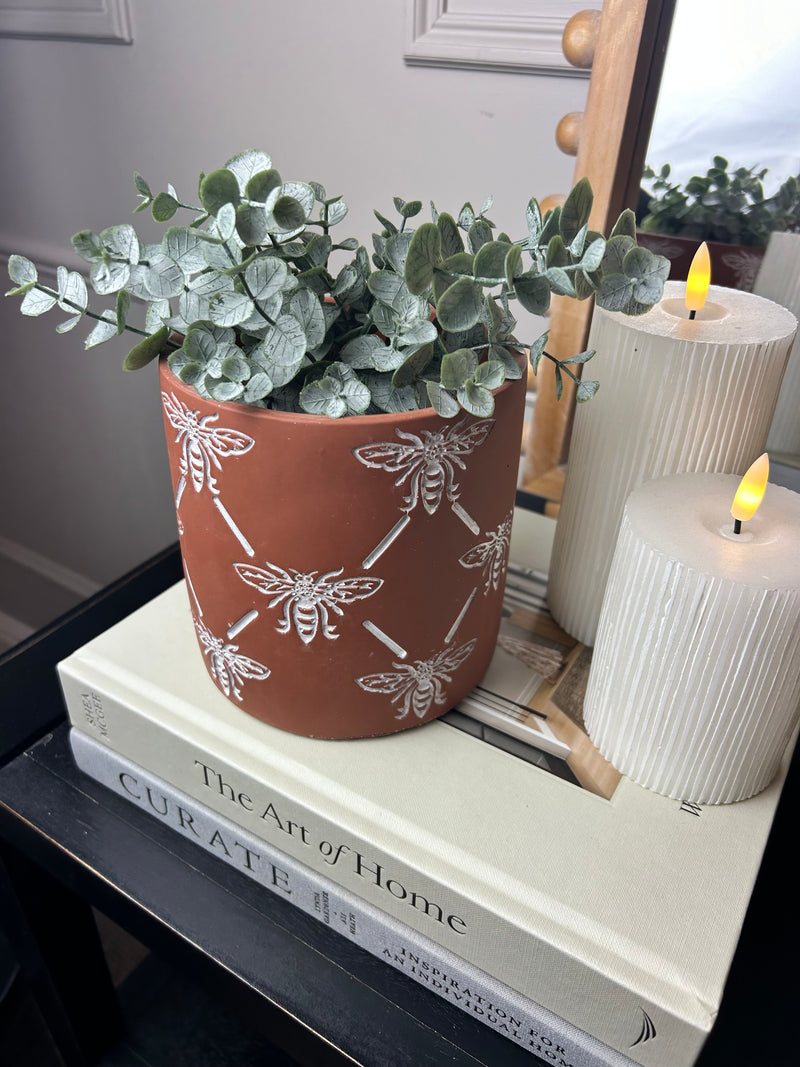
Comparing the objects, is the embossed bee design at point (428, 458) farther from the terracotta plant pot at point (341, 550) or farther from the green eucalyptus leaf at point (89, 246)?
the green eucalyptus leaf at point (89, 246)

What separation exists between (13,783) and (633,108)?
1.57 ft

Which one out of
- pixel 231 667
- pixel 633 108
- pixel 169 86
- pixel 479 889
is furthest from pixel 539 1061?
pixel 169 86

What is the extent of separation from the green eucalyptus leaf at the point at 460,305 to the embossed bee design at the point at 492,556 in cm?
10

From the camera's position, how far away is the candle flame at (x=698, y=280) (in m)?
0.34

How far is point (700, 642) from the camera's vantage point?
291 millimetres

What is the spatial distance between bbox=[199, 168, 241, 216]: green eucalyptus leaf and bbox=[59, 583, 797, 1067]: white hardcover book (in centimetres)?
22

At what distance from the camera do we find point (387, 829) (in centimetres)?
31

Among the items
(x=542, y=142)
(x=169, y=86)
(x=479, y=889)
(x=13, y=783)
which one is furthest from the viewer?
(x=169, y=86)

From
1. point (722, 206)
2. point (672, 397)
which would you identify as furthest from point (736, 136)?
point (672, 397)

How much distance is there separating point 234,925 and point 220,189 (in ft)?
0.99

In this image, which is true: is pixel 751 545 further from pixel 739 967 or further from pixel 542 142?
pixel 542 142

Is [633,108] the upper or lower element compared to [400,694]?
upper

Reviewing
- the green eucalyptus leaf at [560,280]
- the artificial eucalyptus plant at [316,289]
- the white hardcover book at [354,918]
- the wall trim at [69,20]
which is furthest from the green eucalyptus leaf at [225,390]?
the wall trim at [69,20]

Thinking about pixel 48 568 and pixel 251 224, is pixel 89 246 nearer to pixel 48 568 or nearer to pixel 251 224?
pixel 251 224
